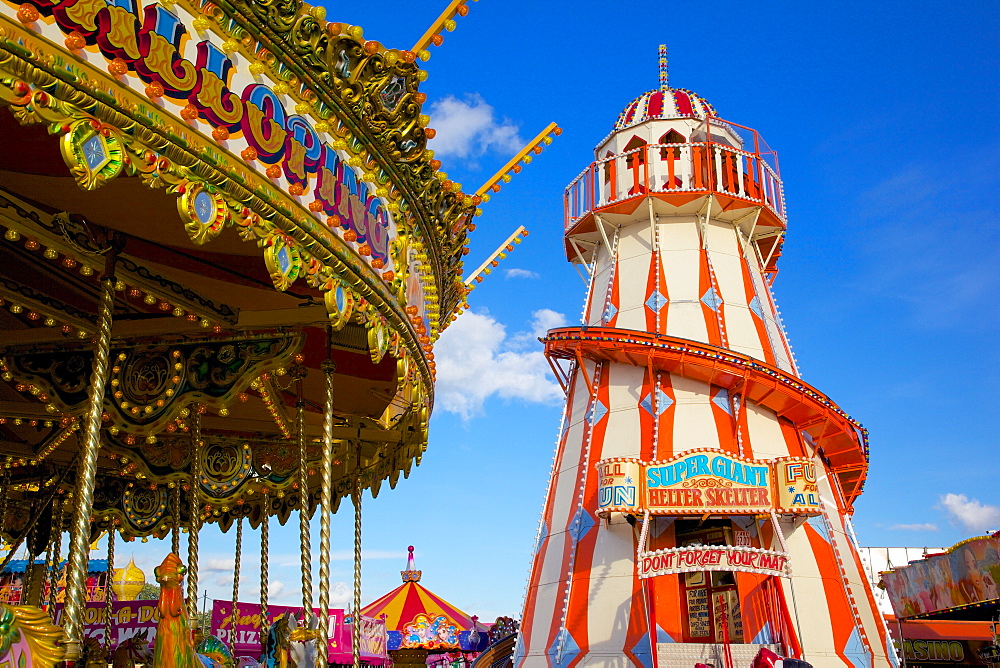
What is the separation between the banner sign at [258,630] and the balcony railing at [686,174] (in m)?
12.0

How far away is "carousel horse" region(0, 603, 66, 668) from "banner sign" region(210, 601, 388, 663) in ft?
27.7

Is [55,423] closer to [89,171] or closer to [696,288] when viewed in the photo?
[89,171]

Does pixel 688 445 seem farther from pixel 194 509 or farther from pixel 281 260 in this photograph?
pixel 281 260

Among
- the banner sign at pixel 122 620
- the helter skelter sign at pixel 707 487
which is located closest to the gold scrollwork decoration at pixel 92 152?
the helter skelter sign at pixel 707 487

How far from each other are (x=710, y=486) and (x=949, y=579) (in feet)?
26.7

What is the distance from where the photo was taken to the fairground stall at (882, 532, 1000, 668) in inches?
706

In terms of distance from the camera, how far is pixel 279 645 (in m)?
6.16

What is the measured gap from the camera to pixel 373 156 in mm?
5586

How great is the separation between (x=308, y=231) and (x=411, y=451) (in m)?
4.82

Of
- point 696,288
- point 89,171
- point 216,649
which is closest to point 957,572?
point 696,288

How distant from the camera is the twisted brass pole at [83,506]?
3875 millimetres

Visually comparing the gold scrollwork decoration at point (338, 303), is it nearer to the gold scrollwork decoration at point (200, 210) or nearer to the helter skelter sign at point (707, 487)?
the gold scrollwork decoration at point (200, 210)

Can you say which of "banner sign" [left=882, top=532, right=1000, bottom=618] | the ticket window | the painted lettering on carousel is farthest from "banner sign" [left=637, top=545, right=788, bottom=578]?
the painted lettering on carousel

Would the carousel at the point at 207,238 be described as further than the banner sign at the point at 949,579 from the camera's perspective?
No
